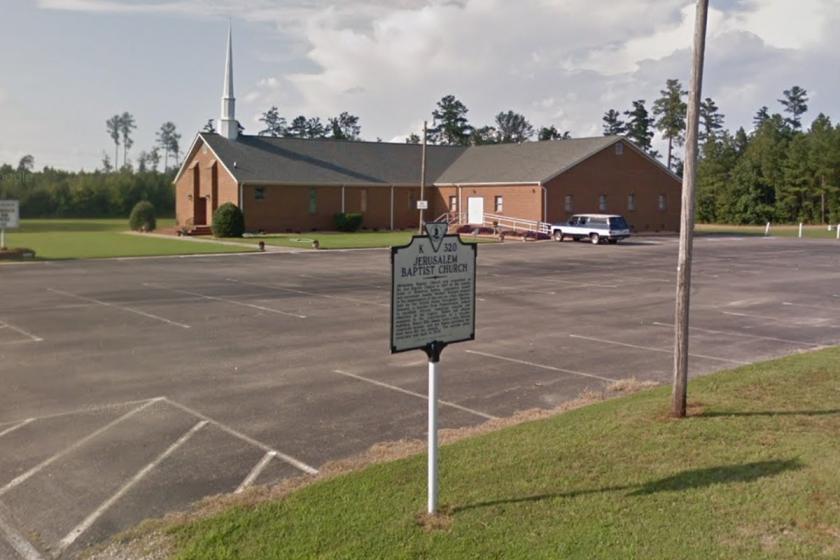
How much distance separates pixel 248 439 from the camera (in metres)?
8.78

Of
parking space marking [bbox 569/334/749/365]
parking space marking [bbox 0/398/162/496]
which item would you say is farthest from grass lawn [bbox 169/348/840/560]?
parking space marking [bbox 569/334/749/365]

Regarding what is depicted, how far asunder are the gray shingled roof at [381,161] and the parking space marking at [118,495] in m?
46.0

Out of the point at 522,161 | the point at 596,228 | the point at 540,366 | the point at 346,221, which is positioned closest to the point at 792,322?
the point at 540,366

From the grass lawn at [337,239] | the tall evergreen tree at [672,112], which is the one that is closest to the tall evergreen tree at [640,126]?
the tall evergreen tree at [672,112]

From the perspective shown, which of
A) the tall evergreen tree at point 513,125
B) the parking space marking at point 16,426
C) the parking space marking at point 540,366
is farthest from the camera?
the tall evergreen tree at point 513,125

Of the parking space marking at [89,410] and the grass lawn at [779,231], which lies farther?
the grass lawn at [779,231]

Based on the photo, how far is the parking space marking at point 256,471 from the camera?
7304 mm

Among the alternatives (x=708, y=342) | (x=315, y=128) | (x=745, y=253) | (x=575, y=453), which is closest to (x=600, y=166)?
(x=745, y=253)

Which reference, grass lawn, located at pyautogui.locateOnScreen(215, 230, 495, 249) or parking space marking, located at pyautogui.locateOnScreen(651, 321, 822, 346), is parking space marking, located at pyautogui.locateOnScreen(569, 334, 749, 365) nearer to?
parking space marking, located at pyautogui.locateOnScreen(651, 321, 822, 346)

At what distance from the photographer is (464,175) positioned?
201 feet

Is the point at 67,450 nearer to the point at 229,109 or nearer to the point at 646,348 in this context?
the point at 646,348

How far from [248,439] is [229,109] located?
53.6 metres

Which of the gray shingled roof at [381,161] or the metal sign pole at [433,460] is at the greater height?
the gray shingled roof at [381,161]

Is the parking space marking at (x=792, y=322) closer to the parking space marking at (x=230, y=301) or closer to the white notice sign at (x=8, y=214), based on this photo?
the parking space marking at (x=230, y=301)
